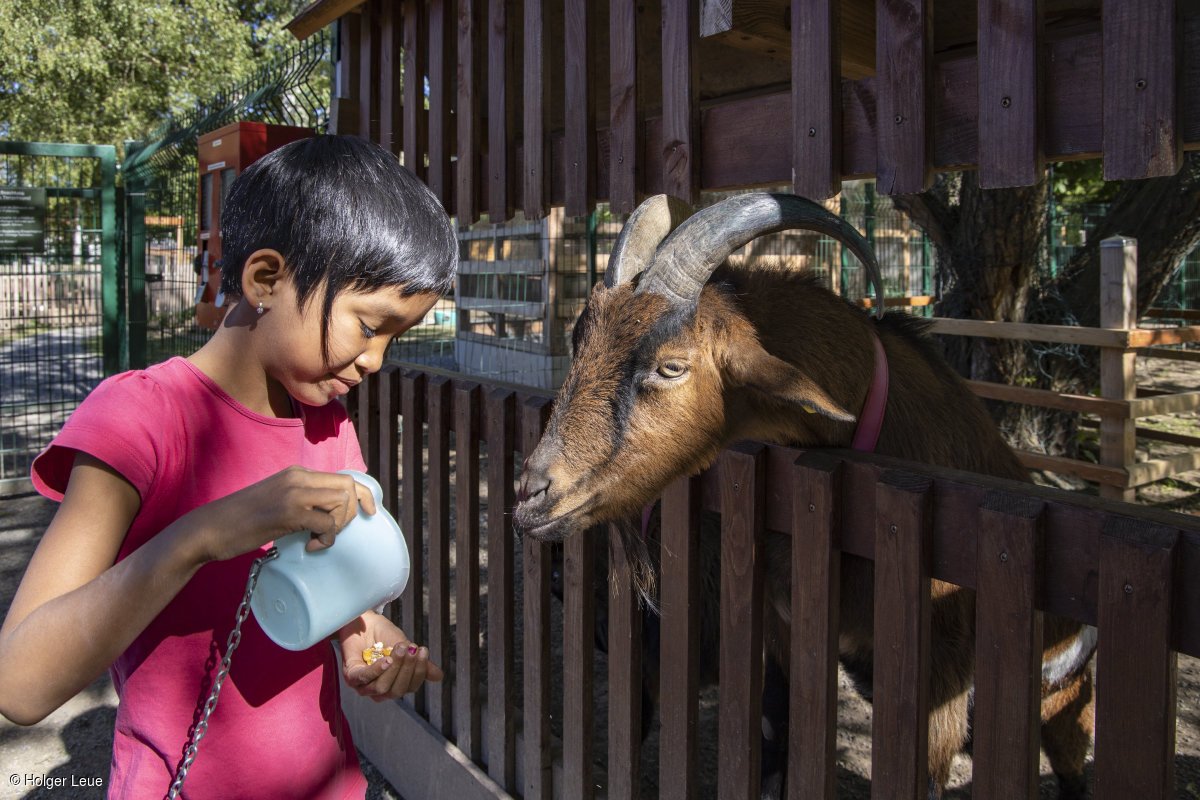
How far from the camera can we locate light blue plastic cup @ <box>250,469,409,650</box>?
139cm

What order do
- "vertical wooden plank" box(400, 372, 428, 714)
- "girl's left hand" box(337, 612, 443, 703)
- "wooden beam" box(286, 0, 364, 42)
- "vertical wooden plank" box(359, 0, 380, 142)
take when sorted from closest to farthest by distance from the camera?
1. "girl's left hand" box(337, 612, 443, 703)
2. "vertical wooden plank" box(400, 372, 428, 714)
3. "wooden beam" box(286, 0, 364, 42)
4. "vertical wooden plank" box(359, 0, 380, 142)

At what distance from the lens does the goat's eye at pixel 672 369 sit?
227cm

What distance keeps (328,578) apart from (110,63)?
23.1 metres

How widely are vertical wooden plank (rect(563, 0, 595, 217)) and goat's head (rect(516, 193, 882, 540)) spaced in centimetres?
44

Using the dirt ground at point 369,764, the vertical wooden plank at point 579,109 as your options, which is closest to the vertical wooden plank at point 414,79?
the vertical wooden plank at point 579,109

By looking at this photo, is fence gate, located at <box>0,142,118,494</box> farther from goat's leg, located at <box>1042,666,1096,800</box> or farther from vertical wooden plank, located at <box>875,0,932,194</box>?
goat's leg, located at <box>1042,666,1096,800</box>

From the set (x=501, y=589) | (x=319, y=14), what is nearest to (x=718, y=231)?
(x=501, y=589)

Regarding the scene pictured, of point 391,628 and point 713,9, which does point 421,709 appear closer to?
point 391,628

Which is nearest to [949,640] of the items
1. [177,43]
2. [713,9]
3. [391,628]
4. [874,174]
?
[874,174]

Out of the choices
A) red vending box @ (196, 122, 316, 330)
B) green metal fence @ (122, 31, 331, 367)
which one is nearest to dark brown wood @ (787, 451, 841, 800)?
red vending box @ (196, 122, 316, 330)

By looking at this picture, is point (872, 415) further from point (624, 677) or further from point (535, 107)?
point (535, 107)

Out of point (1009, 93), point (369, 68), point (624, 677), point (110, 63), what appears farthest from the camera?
point (110, 63)

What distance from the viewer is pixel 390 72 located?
3.85 m

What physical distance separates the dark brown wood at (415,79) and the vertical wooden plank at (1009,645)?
272 cm
